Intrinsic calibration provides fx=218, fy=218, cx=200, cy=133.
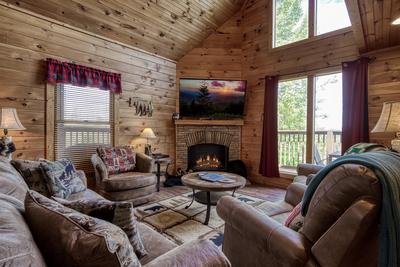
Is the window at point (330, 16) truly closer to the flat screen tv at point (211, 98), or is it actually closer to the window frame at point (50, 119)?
the flat screen tv at point (211, 98)

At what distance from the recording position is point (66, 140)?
141 inches

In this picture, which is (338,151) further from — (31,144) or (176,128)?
(31,144)

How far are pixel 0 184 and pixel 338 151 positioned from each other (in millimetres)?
4711

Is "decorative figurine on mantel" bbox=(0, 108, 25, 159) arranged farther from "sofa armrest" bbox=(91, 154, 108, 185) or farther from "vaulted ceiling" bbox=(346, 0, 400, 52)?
"vaulted ceiling" bbox=(346, 0, 400, 52)

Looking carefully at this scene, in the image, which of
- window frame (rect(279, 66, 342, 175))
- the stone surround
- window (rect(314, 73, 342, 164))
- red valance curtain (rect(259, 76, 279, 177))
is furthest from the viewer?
the stone surround

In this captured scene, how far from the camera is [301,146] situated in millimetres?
4613

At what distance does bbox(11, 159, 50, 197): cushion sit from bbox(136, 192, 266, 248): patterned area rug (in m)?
1.15

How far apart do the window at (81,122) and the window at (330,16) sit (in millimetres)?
4192

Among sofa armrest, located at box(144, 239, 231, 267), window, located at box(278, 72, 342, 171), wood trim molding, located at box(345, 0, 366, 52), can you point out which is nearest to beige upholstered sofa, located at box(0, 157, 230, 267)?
sofa armrest, located at box(144, 239, 231, 267)

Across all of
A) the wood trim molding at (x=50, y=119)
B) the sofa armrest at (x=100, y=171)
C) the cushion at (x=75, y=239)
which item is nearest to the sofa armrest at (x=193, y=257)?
the cushion at (x=75, y=239)

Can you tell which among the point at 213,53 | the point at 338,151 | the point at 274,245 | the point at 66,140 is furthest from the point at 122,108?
the point at 338,151

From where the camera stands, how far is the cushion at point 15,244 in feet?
1.89

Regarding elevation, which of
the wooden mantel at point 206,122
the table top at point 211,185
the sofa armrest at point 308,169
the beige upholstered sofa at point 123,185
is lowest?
the beige upholstered sofa at point 123,185

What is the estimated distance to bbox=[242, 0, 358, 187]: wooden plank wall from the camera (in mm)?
4062
